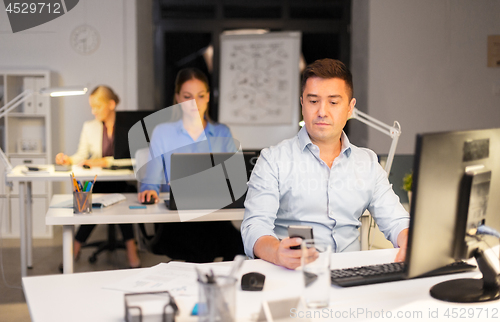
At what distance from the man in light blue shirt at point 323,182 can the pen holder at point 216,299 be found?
2.39ft

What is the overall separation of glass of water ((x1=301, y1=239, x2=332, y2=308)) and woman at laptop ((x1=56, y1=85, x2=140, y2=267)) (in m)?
2.77

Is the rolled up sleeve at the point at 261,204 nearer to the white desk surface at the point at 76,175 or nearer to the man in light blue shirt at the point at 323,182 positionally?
the man in light blue shirt at the point at 323,182

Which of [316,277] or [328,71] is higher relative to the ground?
[328,71]

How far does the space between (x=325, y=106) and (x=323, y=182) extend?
0.89 ft

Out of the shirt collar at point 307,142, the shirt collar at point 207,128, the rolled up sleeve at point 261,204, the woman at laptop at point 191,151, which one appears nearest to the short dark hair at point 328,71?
the shirt collar at point 307,142

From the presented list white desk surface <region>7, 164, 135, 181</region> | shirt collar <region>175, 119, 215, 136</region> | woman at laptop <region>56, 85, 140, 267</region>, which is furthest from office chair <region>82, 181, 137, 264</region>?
shirt collar <region>175, 119, 215, 136</region>

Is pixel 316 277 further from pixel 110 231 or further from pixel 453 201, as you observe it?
pixel 110 231

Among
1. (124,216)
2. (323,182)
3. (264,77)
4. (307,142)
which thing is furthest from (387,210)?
(264,77)

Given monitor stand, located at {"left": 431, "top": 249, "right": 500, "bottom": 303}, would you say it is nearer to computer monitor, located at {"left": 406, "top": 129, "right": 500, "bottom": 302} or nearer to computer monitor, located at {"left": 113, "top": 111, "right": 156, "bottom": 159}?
computer monitor, located at {"left": 406, "top": 129, "right": 500, "bottom": 302}

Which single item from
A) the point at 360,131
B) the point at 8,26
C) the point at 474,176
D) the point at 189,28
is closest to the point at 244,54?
the point at 189,28

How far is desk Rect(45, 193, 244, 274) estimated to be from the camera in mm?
2127

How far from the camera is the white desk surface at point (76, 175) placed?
11.1ft

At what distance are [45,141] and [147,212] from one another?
3.05m

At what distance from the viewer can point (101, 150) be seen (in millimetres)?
4156
